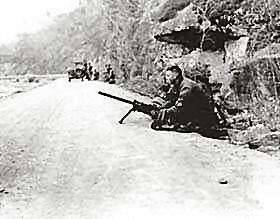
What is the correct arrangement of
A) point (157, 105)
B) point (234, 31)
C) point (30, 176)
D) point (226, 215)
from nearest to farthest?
point (226, 215) < point (30, 176) < point (157, 105) < point (234, 31)

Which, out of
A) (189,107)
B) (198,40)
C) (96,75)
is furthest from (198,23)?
(96,75)

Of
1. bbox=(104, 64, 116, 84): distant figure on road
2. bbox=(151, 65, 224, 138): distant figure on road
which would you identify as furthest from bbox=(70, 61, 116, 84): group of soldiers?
bbox=(151, 65, 224, 138): distant figure on road

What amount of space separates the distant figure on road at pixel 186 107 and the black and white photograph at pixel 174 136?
0.9 inches

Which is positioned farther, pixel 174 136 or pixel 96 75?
pixel 96 75

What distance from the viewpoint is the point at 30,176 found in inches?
271

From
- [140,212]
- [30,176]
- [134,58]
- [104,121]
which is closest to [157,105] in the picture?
[104,121]

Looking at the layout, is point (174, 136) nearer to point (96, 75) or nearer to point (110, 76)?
point (110, 76)

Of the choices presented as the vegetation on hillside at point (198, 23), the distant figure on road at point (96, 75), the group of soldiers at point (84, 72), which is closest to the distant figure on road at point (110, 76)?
the vegetation on hillside at point (198, 23)

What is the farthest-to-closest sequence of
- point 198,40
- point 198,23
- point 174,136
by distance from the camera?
point 198,40 < point 198,23 < point 174,136

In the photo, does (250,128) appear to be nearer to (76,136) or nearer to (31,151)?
(76,136)

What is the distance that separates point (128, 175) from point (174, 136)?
2562 mm

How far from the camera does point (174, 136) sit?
8953 mm

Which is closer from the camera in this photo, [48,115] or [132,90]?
[48,115]

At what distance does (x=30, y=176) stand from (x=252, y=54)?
609cm
